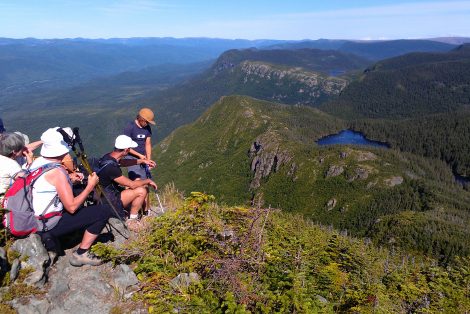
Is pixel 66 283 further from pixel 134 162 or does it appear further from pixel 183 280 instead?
pixel 134 162

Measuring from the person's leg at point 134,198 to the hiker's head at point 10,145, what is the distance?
3.67 metres

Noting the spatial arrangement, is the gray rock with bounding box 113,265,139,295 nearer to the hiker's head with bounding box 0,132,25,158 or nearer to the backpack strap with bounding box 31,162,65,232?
the backpack strap with bounding box 31,162,65,232

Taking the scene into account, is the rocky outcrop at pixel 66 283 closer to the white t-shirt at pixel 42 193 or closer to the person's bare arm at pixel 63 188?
the white t-shirt at pixel 42 193

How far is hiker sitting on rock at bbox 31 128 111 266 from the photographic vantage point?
365 inches

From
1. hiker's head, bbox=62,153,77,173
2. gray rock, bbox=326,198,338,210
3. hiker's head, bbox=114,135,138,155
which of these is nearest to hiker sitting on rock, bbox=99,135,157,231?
hiker's head, bbox=114,135,138,155

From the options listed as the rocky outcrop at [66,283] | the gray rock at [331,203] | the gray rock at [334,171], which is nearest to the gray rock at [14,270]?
the rocky outcrop at [66,283]

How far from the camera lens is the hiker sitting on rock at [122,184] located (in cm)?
1134

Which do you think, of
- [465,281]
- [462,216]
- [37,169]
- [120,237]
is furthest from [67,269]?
[462,216]

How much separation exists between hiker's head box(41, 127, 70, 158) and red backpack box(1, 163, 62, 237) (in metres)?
0.31

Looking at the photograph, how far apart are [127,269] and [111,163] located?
11.5 ft

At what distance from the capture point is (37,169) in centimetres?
938

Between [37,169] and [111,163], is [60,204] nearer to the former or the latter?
[37,169]

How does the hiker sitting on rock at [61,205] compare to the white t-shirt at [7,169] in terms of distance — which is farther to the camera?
the white t-shirt at [7,169]

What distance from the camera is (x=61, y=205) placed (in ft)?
32.3
